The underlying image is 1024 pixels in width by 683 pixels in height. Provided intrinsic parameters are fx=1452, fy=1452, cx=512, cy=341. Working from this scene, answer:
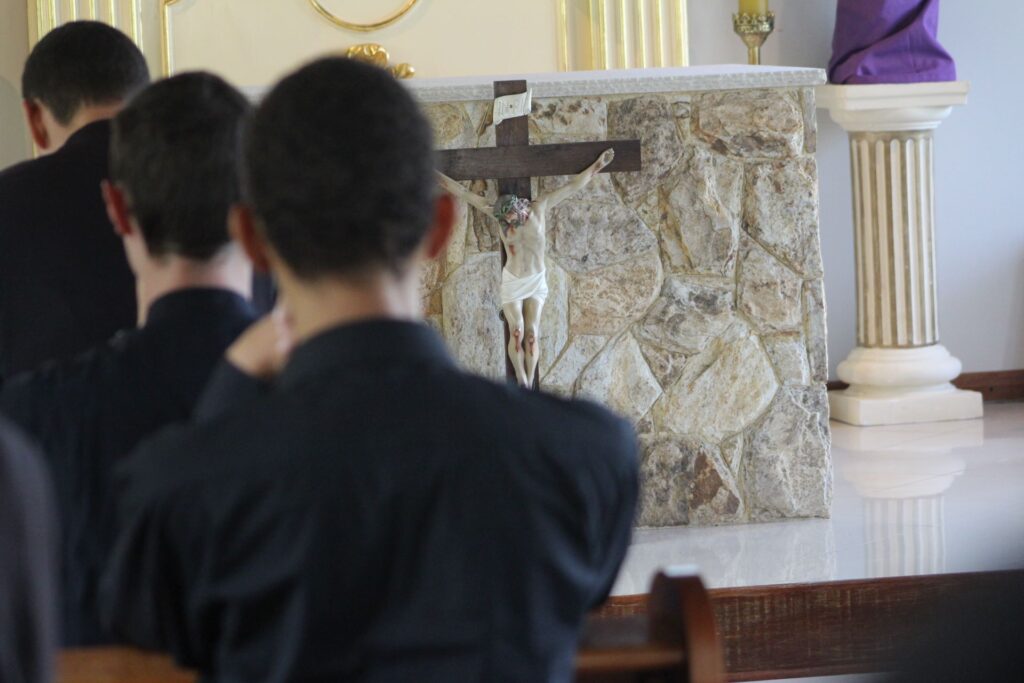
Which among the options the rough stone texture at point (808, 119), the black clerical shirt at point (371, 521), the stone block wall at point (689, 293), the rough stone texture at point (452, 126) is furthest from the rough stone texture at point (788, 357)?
the black clerical shirt at point (371, 521)

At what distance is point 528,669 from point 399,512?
0.60 feet

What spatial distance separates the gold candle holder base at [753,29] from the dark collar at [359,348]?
18.6 feet

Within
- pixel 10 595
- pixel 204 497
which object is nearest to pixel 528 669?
pixel 204 497

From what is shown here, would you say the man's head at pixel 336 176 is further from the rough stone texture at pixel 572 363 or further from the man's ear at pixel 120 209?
the rough stone texture at pixel 572 363

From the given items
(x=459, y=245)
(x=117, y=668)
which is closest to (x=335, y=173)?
(x=117, y=668)

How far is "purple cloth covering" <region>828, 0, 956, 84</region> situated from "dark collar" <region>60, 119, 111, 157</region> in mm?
4857

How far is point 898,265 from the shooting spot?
6.75m

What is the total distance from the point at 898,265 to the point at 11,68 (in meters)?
4.12

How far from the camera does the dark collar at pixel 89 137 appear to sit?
7.61 feet

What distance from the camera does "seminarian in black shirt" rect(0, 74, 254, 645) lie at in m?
1.58

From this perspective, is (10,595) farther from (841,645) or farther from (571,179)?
(571,179)

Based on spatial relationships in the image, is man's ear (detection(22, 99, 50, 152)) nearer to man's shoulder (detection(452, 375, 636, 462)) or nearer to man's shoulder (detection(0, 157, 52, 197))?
man's shoulder (detection(0, 157, 52, 197))

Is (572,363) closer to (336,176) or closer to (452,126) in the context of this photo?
(452,126)

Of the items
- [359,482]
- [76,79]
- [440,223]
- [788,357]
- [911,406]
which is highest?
[76,79]
